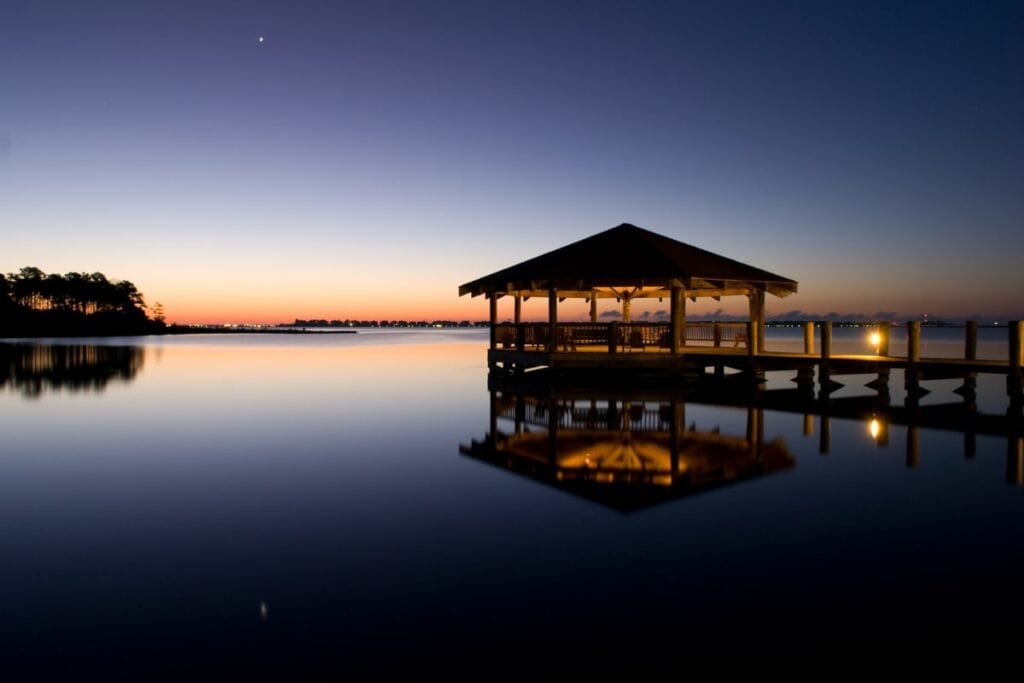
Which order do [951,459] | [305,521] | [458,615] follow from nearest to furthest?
1. [458,615]
2. [305,521]
3. [951,459]

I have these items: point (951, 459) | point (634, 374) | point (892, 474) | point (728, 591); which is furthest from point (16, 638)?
point (634, 374)

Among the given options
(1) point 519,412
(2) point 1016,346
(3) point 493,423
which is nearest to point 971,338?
(2) point 1016,346

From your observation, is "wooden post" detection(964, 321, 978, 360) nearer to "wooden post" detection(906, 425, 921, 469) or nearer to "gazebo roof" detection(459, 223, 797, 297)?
"gazebo roof" detection(459, 223, 797, 297)

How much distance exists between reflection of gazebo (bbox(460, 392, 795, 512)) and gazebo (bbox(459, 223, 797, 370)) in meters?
4.28

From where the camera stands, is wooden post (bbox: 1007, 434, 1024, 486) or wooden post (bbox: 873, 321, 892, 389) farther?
wooden post (bbox: 873, 321, 892, 389)

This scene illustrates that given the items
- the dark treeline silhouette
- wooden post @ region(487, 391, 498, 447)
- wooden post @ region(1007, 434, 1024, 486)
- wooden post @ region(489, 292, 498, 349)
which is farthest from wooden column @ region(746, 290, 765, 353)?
the dark treeline silhouette

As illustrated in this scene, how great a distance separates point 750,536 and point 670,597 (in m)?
2.05

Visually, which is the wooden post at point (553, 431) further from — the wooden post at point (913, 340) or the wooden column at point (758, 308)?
the wooden post at point (913, 340)

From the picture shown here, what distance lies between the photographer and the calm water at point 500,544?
4.63 meters

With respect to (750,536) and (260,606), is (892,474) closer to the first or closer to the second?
(750,536)

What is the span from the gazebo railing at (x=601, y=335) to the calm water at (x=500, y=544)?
7.43 metres

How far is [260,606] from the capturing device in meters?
5.21

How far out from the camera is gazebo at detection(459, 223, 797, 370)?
802 inches

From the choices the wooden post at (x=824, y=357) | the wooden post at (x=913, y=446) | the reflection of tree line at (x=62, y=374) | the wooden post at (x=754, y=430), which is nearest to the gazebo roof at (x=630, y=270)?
the wooden post at (x=824, y=357)
